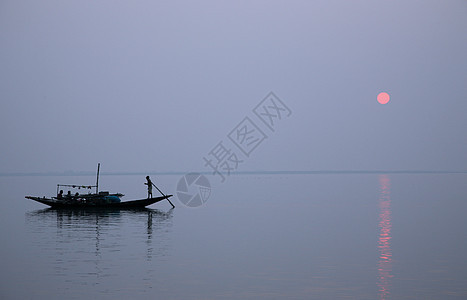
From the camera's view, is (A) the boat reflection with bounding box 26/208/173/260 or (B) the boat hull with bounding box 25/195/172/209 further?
(B) the boat hull with bounding box 25/195/172/209

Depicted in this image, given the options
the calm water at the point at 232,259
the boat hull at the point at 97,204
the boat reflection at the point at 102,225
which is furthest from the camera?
the boat hull at the point at 97,204

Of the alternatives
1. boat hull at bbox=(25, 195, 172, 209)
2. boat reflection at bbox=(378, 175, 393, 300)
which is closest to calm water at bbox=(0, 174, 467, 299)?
boat reflection at bbox=(378, 175, 393, 300)

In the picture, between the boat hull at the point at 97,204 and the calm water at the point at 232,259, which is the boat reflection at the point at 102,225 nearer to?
the calm water at the point at 232,259

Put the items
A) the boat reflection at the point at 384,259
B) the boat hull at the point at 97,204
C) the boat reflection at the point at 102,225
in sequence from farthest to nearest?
the boat hull at the point at 97,204
the boat reflection at the point at 102,225
the boat reflection at the point at 384,259

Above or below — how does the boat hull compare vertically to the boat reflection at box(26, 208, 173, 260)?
above

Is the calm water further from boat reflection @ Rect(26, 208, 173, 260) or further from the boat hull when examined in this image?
the boat hull

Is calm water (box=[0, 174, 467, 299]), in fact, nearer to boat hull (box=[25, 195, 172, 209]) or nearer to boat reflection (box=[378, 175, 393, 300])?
boat reflection (box=[378, 175, 393, 300])

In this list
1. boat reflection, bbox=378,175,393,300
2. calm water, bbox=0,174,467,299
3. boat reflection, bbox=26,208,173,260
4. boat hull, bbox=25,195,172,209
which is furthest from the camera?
boat hull, bbox=25,195,172,209

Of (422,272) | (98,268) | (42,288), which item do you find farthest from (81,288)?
(422,272)

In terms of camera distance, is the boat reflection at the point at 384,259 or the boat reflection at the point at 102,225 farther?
the boat reflection at the point at 102,225

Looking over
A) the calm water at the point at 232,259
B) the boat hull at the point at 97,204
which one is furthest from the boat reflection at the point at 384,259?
the boat hull at the point at 97,204

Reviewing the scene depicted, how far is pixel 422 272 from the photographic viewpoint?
22078mm

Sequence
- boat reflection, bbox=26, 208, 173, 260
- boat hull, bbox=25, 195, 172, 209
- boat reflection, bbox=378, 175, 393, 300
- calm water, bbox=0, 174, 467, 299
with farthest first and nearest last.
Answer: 1. boat hull, bbox=25, 195, 172, 209
2. boat reflection, bbox=26, 208, 173, 260
3. boat reflection, bbox=378, 175, 393, 300
4. calm water, bbox=0, 174, 467, 299

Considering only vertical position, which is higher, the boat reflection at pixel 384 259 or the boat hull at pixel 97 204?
the boat hull at pixel 97 204
